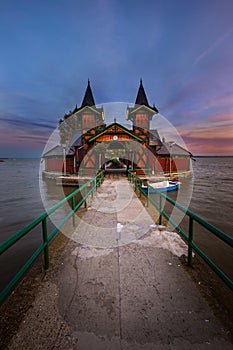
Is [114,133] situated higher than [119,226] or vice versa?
[114,133]

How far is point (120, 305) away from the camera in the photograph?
2094mm

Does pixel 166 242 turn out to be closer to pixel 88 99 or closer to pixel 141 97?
pixel 88 99

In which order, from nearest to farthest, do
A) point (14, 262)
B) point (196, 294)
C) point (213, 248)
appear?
point (196, 294) < point (14, 262) < point (213, 248)

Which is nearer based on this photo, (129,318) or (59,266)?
(129,318)

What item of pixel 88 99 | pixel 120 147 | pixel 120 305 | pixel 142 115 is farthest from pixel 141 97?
pixel 120 305

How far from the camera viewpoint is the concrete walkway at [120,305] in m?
1.67

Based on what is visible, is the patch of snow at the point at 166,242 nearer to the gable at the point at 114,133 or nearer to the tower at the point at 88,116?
the gable at the point at 114,133

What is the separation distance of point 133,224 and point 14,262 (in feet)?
13.9

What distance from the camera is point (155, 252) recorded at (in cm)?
328

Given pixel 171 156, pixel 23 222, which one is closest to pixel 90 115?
pixel 171 156

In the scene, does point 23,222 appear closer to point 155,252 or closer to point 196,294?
point 155,252

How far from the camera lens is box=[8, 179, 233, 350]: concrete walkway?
1672 millimetres

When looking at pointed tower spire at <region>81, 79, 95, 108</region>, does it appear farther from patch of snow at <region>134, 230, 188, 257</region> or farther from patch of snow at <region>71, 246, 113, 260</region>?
patch of snow at <region>71, 246, 113, 260</region>

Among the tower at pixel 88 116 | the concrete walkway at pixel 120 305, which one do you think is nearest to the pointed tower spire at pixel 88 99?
the tower at pixel 88 116
